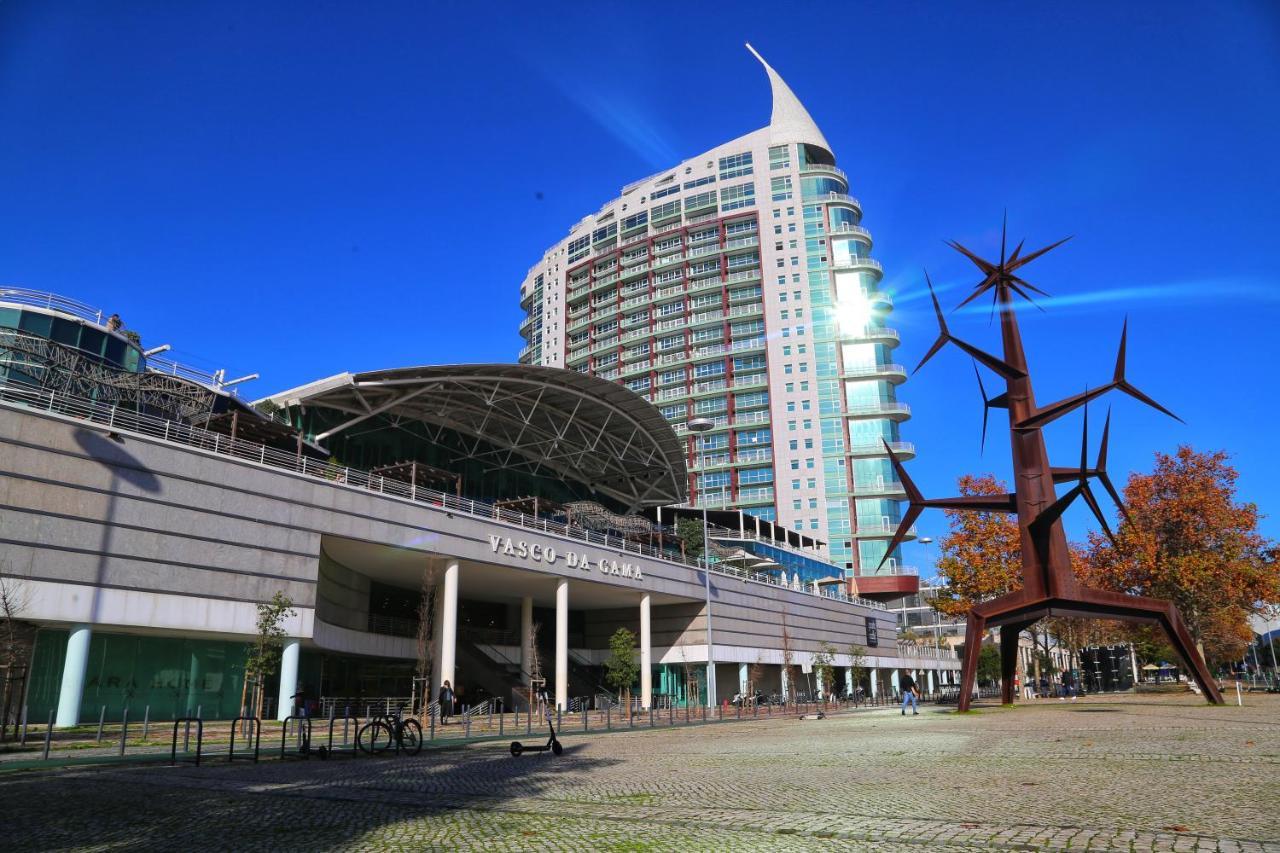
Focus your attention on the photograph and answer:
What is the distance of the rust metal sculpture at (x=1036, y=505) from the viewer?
28.1 metres

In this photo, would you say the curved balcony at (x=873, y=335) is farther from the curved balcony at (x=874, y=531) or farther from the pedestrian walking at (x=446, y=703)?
the pedestrian walking at (x=446, y=703)

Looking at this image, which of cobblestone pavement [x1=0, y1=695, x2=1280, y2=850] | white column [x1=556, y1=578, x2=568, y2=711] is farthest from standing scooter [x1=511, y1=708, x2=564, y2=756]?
white column [x1=556, y1=578, x2=568, y2=711]

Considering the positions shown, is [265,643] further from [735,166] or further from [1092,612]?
[735,166]

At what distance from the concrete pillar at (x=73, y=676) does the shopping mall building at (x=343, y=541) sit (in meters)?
0.06

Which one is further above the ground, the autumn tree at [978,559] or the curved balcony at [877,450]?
the curved balcony at [877,450]

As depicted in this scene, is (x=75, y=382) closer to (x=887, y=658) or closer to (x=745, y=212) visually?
(x=887, y=658)

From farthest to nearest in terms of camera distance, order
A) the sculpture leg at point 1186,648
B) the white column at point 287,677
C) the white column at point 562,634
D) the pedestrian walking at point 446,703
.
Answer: the white column at point 562,634 → the pedestrian walking at point 446,703 → the white column at point 287,677 → the sculpture leg at point 1186,648

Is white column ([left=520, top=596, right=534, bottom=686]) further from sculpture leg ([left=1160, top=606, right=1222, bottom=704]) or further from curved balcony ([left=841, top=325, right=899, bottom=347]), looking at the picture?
curved balcony ([left=841, top=325, right=899, bottom=347])

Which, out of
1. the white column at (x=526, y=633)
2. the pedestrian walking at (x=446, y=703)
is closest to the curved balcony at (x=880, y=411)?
the white column at (x=526, y=633)

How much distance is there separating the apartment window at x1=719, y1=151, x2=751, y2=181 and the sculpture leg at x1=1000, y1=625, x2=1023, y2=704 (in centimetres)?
9847

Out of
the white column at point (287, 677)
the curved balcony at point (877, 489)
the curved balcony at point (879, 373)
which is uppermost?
the curved balcony at point (879, 373)

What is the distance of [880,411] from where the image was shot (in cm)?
10844

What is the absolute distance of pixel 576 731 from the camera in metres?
28.6

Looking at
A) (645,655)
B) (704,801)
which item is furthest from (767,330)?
(704,801)
